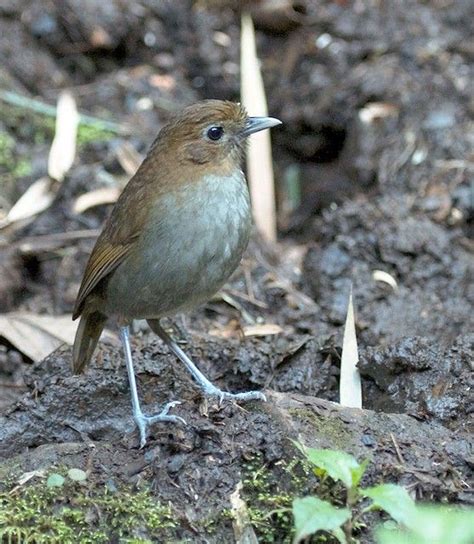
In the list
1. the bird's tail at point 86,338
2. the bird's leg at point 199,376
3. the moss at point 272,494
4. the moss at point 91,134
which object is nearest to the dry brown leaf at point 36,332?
the bird's tail at point 86,338

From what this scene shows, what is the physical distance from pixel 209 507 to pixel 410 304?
2.28m

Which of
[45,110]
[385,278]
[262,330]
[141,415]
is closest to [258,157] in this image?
[45,110]

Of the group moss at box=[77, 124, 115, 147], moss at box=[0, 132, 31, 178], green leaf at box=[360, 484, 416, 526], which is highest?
green leaf at box=[360, 484, 416, 526]

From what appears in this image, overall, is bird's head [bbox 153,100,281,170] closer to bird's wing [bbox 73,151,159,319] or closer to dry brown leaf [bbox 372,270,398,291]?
bird's wing [bbox 73,151,159,319]

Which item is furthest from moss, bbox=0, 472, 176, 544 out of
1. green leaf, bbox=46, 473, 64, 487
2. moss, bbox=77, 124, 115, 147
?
moss, bbox=77, 124, 115, 147

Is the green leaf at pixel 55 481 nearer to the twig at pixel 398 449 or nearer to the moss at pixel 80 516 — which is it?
the moss at pixel 80 516

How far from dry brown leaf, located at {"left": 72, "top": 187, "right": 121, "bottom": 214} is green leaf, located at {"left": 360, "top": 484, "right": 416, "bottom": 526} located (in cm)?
360

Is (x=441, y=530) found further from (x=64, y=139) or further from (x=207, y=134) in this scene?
(x=64, y=139)

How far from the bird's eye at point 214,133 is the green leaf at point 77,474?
1412 mm

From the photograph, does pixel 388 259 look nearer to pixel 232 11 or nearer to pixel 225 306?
pixel 225 306

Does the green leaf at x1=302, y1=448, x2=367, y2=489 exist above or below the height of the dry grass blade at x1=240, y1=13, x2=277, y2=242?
above

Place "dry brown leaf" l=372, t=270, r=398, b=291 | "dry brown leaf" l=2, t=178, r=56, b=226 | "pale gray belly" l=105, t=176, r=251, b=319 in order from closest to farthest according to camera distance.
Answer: "pale gray belly" l=105, t=176, r=251, b=319
"dry brown leaf" l=372, t=270, r=398, b=291
"dry brown leaf" l=2, t=178, r=56, b=226

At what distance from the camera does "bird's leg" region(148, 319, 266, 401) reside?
355 centimetres

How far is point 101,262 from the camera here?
4.02m
